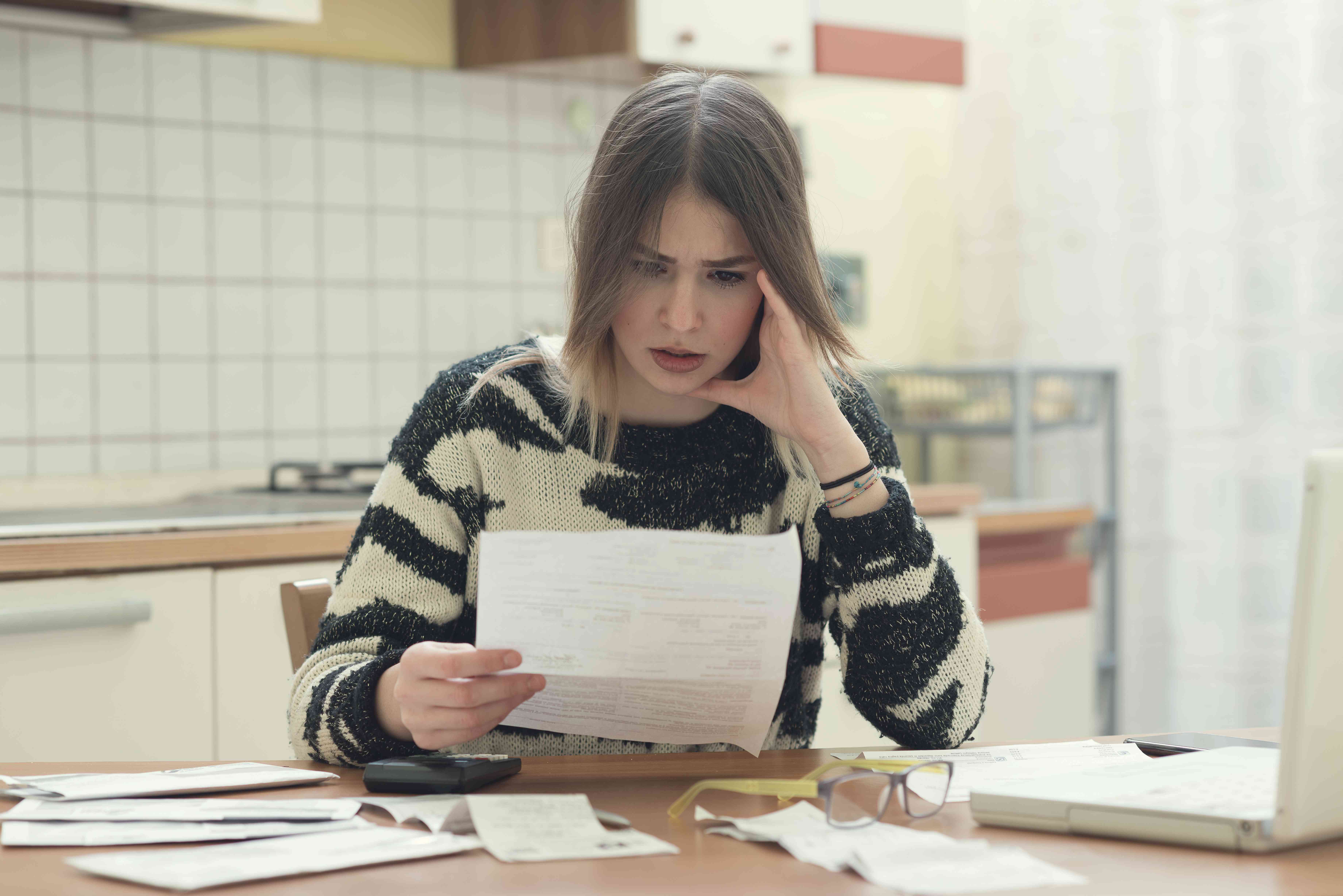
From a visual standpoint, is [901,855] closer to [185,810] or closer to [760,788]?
[760,788]

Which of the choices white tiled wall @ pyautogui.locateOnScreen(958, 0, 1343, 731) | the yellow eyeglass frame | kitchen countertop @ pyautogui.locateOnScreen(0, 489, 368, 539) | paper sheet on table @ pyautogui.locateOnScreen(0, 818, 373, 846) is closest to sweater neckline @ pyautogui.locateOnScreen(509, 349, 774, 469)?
the yellow eyeglass frame

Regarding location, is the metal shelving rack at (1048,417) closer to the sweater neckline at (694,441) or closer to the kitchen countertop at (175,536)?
the kitchen countertop at (175,536)

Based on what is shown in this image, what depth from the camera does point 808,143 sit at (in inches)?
124

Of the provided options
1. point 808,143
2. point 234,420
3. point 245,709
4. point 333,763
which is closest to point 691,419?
point 333,763

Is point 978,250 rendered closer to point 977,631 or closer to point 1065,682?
point 1065,682

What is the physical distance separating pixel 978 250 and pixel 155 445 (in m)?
1.88

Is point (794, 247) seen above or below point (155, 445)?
above

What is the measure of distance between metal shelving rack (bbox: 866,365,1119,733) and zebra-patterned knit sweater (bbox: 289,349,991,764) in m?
1.48

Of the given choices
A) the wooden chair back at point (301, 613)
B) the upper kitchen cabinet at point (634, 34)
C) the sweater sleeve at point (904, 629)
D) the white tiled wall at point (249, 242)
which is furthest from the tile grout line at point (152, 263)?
the sweater sleeve at point (904, 629)

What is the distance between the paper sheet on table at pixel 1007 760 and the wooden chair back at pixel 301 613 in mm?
537

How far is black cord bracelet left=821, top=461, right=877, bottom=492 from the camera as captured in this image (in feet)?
3.85

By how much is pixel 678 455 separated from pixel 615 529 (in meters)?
0.09

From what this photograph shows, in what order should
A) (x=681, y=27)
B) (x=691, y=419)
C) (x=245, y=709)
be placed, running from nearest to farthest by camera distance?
(x=691, y=419) → (x=245, y=709) → (x=681, y=27)

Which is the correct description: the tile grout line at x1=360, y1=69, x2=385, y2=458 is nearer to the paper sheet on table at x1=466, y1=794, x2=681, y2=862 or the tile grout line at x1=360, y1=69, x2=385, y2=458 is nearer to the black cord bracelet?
the black cord bracelet
